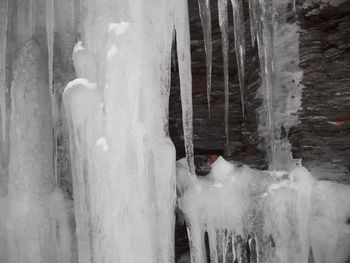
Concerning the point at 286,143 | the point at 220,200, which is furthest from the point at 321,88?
the point at 220,200

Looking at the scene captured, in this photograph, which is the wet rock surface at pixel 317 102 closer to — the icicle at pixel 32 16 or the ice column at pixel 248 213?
the ice column at pixel 248 213

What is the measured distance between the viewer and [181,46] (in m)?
3.26

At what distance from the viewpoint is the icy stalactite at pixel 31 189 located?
4.13m

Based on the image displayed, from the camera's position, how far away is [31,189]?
4.16 metres

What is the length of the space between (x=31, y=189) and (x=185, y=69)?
1891 millimetres

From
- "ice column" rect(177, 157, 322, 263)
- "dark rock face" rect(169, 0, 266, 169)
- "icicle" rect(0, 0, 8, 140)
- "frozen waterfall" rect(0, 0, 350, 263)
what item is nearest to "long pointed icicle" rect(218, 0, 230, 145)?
"frozen waterfall" rect(0, 0, 350, 263)

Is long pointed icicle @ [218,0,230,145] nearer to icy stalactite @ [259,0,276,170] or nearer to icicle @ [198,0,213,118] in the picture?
icicle @ [198,0,213,118]

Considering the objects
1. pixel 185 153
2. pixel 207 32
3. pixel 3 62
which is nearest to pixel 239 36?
pixel 207 32

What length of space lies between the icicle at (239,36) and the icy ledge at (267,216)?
615 millimetres

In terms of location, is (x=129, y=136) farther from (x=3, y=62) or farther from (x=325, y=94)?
(x=3, y=62)

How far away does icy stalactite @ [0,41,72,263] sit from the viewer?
413 centimetres

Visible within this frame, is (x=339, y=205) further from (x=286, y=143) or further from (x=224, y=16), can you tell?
(x=224, y=16)

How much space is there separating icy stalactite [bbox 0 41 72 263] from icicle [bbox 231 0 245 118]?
75.4 inches

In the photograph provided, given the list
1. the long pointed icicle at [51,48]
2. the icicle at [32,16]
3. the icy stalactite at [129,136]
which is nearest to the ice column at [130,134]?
the icy stalactite at [129,136]
